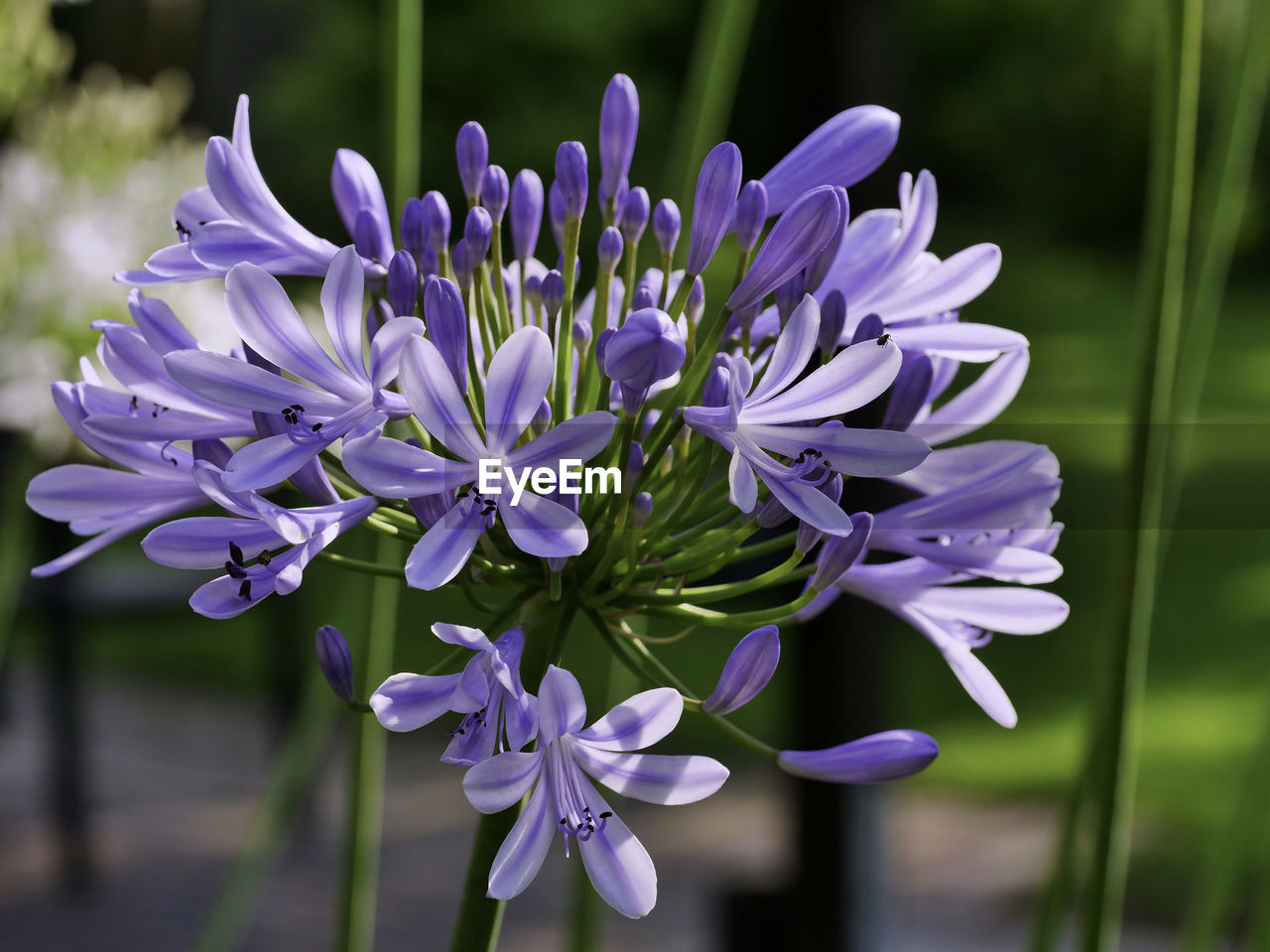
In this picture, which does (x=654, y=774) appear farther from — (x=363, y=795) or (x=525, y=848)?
(x=363, y=795)

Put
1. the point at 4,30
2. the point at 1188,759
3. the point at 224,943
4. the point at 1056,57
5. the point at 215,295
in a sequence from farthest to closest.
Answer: the point at 1056,57 → the point at 1188,759 → the point at 215,295 → the point at 4,30 → the point at 224,943

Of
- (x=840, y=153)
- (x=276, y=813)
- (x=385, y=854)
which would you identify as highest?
(x=840, y=153)

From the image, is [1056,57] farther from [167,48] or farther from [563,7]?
[167,48]

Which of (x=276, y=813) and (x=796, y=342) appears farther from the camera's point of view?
(x=276, y=813)

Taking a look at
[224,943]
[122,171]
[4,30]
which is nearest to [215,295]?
[122,171]

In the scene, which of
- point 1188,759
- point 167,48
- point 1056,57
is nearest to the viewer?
point 1188,759


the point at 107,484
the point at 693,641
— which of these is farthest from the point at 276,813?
the point at 693,641

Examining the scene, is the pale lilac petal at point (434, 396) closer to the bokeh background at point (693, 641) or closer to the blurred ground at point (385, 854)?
the bokeh background at point (693, 641)

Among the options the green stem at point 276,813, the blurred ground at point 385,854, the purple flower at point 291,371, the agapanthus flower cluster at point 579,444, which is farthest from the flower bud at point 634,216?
the blurred ground at point 385,854
